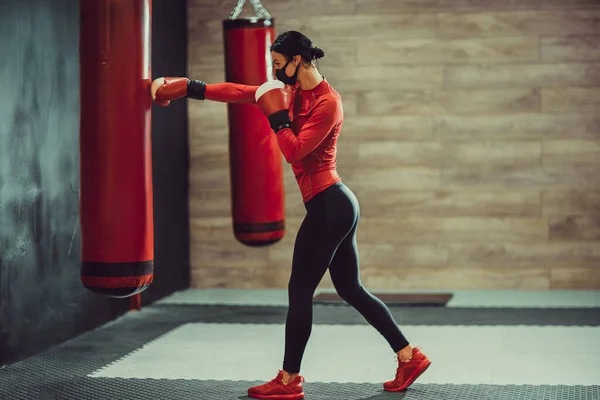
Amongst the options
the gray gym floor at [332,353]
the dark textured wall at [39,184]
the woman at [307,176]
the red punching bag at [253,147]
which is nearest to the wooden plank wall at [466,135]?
the gray gym floor at [332,353]

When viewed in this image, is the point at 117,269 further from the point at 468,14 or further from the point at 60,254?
the point at 468,14

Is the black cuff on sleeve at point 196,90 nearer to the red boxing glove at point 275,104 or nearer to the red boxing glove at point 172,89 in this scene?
the red boxing glove at point 172,89

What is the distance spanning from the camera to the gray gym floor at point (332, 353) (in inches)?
153

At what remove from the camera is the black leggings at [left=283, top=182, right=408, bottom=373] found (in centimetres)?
359

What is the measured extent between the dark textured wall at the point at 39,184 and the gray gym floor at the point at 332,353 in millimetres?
143

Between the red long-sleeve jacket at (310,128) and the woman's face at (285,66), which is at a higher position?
the woman's face at (285,66)

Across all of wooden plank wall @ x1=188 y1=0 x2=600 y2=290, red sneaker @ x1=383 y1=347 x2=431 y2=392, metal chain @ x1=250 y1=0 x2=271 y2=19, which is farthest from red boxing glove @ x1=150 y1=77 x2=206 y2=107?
wooden plank wall @ x1=188 y1=0 x2=600 y2=290

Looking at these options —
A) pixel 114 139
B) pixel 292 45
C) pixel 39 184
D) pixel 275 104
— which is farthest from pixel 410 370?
pixel 39 184

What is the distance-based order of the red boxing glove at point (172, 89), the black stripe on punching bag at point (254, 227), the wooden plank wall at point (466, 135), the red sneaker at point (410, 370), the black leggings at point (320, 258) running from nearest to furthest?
the red boxing glove at point (172, 89) → the black leggings at point (320, 258) → the red sneaker at point (410, 370) → the black stripe on punching bag at point (254, 227) → the wooden plank wall at point (466, 135)

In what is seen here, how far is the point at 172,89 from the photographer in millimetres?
3494

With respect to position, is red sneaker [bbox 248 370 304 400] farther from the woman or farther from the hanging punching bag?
the hanging punching bag

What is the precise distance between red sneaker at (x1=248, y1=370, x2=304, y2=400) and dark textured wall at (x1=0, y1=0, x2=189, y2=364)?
128 cm

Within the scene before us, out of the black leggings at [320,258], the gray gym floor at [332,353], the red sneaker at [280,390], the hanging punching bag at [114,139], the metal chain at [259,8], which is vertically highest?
the metal chain at [259,8]

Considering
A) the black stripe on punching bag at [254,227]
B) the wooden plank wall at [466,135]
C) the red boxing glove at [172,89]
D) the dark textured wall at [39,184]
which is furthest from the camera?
the wooden plank wall at [466,135]
